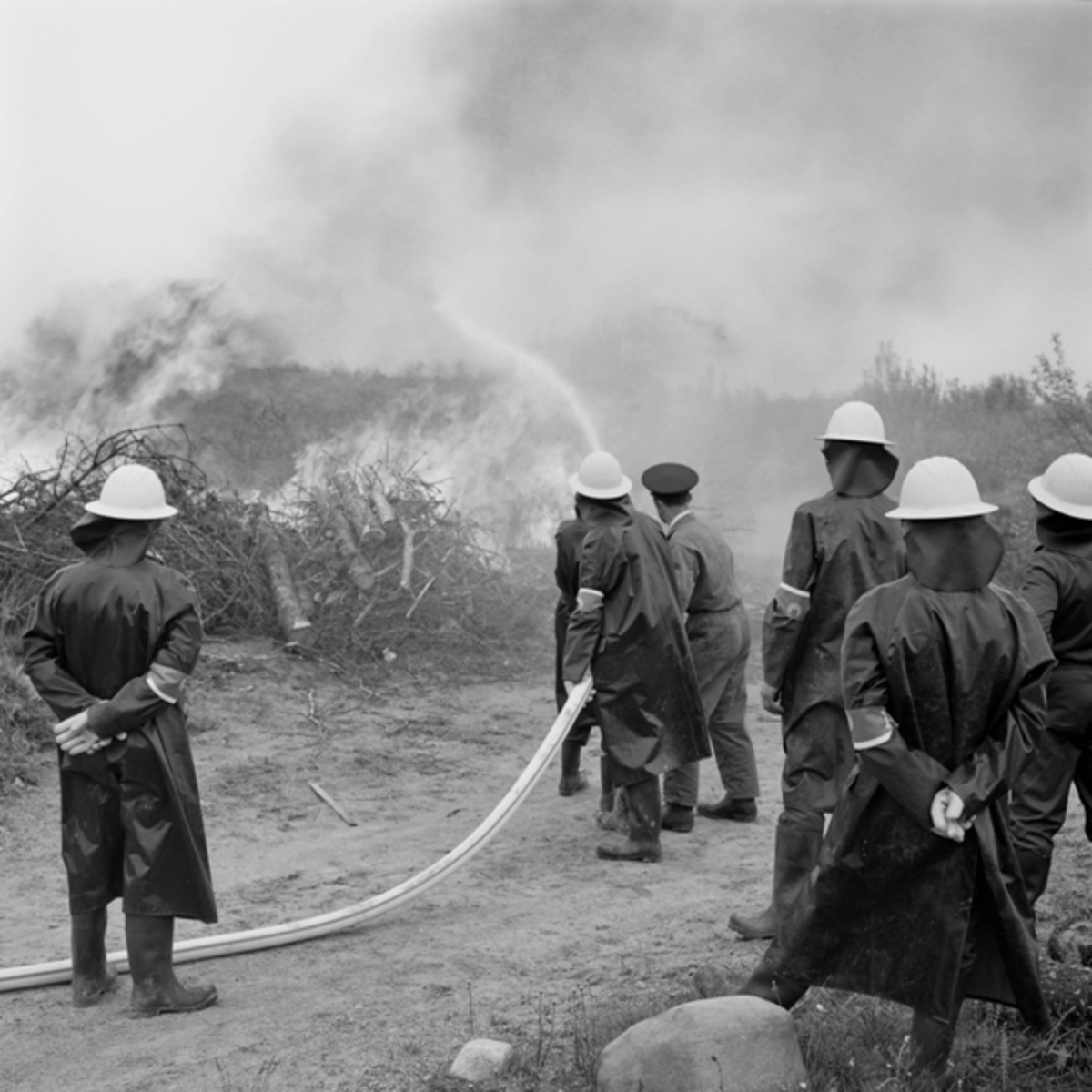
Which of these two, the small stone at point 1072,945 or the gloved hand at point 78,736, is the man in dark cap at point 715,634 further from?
the gloved hand at point 78,736

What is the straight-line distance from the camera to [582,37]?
1808 centimetres

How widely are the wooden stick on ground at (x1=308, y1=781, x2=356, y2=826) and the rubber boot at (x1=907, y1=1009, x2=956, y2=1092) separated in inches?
171

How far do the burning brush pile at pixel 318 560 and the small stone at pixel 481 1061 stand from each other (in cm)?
666

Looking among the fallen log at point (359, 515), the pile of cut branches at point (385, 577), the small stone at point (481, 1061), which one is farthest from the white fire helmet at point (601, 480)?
the fallen log at point (359, 515)

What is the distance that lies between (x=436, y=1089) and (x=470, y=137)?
50.9ft

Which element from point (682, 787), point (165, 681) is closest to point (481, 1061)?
point (165, 681)

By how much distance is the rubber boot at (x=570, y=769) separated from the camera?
7.89 m

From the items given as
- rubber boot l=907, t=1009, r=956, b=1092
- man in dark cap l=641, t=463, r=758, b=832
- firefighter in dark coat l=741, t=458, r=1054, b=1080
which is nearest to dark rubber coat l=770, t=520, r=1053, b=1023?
firefighter in dark coat l=741, t=458, r=1054, b=1080

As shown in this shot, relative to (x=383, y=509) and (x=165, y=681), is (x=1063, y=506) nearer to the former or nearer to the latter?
(x=165, y=681)

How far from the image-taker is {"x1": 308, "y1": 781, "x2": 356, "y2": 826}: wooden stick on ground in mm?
7469

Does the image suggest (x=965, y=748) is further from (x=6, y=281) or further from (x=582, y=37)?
(x=582, y=37)

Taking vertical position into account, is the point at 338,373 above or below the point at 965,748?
above

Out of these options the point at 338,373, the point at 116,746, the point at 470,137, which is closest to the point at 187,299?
the point at 338,373

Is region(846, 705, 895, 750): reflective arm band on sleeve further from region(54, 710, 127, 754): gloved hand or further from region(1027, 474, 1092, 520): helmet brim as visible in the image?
region(54, 710, 127, 754): gloved hand
